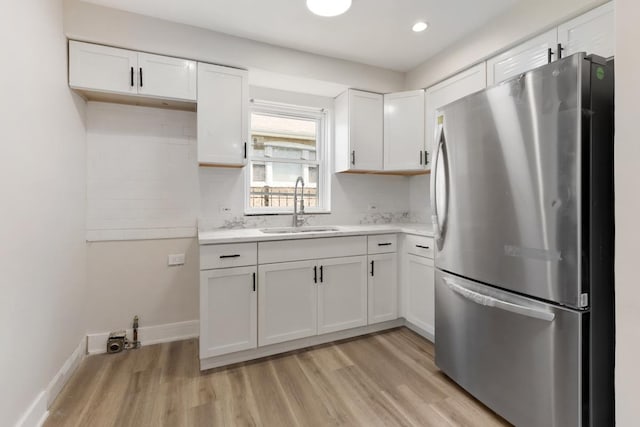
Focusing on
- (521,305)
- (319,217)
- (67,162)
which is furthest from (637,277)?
(67,162)

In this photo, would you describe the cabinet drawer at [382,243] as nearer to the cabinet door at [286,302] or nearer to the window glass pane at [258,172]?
the cabinet door at [286,302]

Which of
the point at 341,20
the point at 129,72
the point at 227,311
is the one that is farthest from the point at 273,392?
the point at 341,20

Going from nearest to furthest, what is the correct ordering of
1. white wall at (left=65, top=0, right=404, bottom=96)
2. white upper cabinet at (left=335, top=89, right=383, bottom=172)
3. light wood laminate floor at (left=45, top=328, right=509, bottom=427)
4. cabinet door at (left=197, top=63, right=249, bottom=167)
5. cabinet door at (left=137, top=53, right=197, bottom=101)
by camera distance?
1. light wood laminate floor at (left=45, top=328, right=509, bottom=427)
2. white wall at (left=65, top=0, right=404, bottom=96)
3. cabinet door at (left=137, top=53, right=197, bottom=101)
4. cabinet door at (left=197, top=63, right=249, bottom=167)
5. white upper cabinet at (left=335, top=89, right=383, bottom=172)

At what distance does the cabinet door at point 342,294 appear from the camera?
236cm

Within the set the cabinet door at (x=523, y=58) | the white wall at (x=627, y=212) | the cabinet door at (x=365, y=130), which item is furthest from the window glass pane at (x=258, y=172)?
the white wall at (x=627, y=212)

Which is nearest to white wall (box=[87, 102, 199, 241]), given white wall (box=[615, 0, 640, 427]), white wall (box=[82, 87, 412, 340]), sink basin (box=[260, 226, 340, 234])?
white wall (box=[82, 87, 412, 340])

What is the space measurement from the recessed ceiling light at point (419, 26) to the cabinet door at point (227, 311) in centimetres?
221

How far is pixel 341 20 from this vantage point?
2.16 m

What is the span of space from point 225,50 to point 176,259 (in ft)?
5.79

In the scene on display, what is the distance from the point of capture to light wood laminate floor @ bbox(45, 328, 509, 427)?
157cm

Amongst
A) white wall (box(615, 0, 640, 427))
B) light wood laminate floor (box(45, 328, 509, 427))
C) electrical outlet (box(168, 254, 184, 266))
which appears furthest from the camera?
electrical outlet (box(168, 254, 184, 266))

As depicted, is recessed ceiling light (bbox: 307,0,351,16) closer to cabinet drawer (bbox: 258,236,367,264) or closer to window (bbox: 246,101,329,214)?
window (bbox: 246,101,329,214)

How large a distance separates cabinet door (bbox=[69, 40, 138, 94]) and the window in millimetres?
1055

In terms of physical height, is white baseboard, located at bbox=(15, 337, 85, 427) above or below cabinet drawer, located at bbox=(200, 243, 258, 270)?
below
